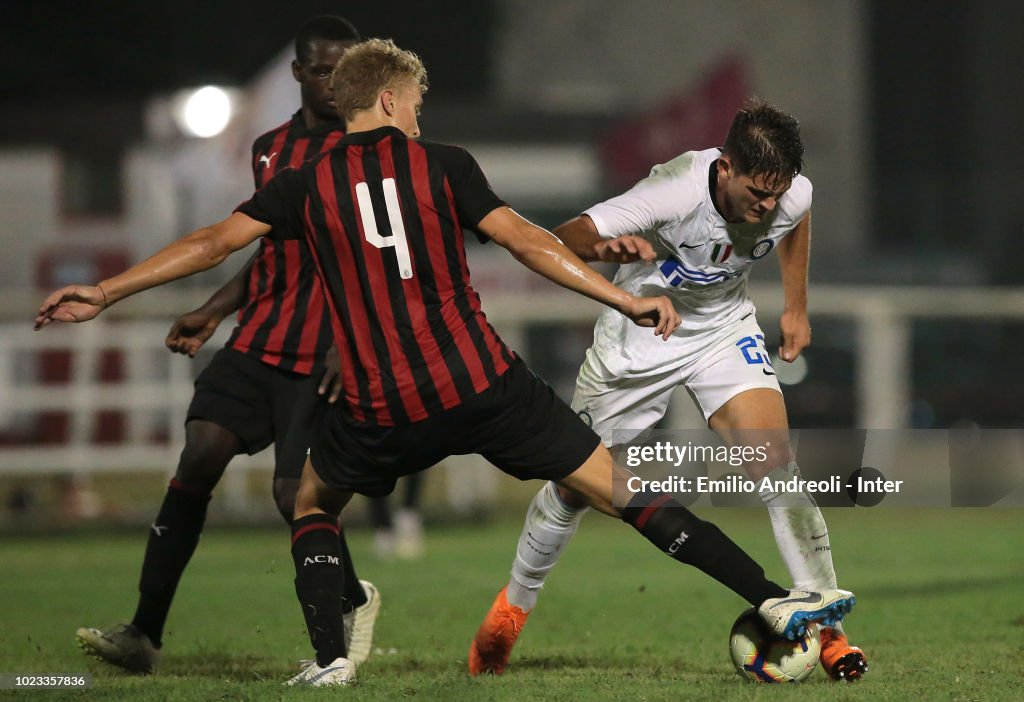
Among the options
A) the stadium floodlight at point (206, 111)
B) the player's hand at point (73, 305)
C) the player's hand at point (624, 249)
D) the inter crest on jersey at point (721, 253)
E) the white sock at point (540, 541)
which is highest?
the stadium floodlight at point (206, 111)

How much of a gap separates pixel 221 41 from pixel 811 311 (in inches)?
866

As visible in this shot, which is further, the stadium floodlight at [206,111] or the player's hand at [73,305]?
the stadium floodlight at [206,111]

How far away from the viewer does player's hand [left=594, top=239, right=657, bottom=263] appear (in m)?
4.25

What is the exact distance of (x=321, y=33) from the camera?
538cm

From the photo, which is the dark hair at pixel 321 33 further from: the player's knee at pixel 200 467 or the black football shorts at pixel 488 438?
the black football shorts at pixel 488 438

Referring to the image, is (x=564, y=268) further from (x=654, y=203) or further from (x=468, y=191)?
(x=654, y=203)

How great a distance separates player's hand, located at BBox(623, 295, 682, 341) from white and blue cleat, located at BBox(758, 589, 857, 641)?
0.88m

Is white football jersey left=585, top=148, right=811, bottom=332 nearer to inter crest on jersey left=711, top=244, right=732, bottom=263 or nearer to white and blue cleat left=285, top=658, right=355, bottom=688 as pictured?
inter crest on jersey left=711, top=244, right=732, bottom=263

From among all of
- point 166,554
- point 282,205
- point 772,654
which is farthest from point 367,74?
point 772,654

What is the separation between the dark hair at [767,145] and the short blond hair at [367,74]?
43.1 inches

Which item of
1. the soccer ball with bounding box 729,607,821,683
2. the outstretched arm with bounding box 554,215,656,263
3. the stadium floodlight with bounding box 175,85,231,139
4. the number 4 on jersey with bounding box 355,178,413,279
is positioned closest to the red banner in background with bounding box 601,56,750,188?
the stadium floodlight with bounding box 175,85,231,139

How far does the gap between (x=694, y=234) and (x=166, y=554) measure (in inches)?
85.3

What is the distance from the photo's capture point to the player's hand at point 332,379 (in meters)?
4.72

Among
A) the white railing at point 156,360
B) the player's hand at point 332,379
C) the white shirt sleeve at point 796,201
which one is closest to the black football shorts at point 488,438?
the player's hand at point 332,379
